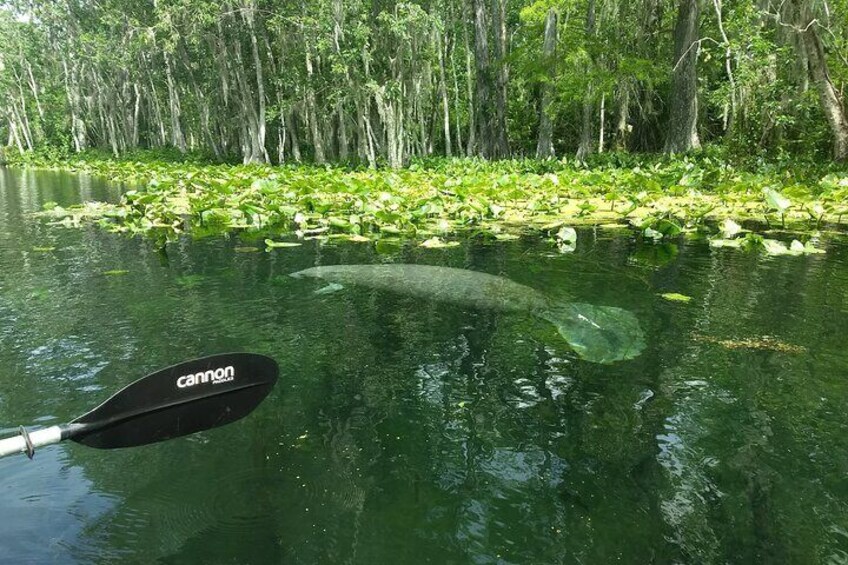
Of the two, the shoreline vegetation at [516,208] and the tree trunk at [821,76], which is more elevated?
the tree trunk at [821,76]

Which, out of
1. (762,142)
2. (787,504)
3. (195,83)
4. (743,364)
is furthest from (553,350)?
(195,83)

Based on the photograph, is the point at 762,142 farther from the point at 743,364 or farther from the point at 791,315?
the point at 743,364

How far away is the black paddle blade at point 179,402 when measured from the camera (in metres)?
1.80

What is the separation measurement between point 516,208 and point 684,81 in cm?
759

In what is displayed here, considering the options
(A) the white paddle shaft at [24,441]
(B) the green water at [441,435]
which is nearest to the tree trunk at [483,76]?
(B) the green water at [441,435]

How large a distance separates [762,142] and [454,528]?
37.0 feet

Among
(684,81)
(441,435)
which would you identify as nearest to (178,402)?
(441,435)

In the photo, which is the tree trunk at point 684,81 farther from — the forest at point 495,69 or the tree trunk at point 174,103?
the tree trunk at point 174,103

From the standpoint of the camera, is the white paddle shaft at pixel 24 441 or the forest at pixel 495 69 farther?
the forest at pixel 495 69

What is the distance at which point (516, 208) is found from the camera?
8.33 metres

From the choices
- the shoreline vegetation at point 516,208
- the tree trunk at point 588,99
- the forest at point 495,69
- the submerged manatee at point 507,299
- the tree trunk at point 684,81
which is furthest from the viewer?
the tree trunk at point 588,99

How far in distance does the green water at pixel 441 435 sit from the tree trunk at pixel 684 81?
1017 cm

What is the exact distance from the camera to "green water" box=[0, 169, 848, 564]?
5.72 feet

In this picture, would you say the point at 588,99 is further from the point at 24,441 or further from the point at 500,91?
the point at 24,441
